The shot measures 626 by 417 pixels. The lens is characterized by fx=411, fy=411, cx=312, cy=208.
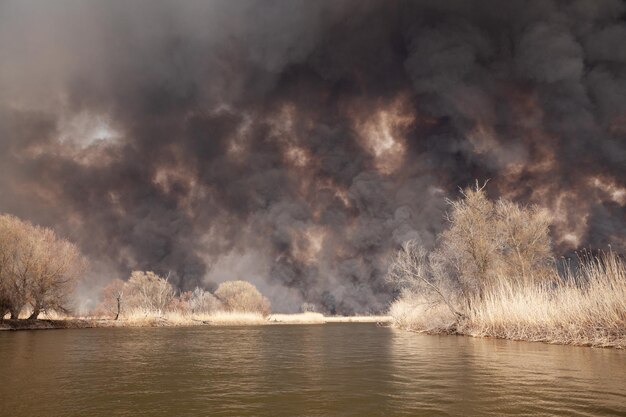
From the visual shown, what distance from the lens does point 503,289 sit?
25.1 m

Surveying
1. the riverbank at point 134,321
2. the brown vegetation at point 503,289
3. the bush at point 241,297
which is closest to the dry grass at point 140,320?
the riverbank at point 134,321

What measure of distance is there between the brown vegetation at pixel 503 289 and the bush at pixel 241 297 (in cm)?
4468

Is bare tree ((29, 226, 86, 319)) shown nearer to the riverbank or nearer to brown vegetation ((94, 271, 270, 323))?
the riverbank

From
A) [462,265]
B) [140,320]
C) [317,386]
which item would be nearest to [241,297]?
[140,320]

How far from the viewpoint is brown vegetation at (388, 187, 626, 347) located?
1728 centimetres

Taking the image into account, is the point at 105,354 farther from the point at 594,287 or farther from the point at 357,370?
the point at 594,287

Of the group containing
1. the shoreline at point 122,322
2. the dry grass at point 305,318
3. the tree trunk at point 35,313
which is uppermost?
the tree trunk at point 35,313

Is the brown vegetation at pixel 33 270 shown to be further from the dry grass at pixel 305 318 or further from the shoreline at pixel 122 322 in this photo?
the dry grass at pixel 305 318

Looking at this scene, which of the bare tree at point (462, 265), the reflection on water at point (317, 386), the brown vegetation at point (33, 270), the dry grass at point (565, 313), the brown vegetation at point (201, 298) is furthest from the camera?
the brown vegetation at point (201, 298)

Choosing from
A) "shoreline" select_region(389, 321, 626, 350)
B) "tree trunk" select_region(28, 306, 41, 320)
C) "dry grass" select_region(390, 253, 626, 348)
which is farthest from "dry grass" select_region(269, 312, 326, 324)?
"dry grass" select_region(390, 253, 626, 348)

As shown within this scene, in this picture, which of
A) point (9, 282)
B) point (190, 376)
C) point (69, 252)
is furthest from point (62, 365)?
point (69, 252)

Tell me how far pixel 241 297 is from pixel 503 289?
6968cm

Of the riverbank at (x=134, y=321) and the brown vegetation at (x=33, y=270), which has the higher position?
the brown vegetation at (x=33, y=270)

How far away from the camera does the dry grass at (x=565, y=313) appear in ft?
54.4
